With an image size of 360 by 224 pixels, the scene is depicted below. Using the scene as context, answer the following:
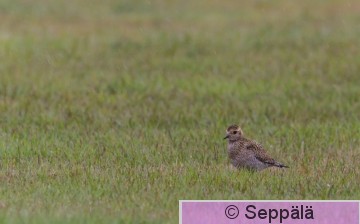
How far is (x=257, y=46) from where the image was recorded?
25.0m

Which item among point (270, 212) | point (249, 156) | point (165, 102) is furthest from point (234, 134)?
point (165, 102)

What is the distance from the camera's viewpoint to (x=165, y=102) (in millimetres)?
18500

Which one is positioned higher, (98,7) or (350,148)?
(98,7)

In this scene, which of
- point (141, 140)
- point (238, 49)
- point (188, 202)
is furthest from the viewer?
point (238, 49)

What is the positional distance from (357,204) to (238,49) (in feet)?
45.6

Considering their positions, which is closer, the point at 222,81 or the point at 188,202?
the point at 188,202

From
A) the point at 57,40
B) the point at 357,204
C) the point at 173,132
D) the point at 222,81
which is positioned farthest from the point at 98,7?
→ the point at 357,204

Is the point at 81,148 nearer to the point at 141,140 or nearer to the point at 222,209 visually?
the point at 141,140

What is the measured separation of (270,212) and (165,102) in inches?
312

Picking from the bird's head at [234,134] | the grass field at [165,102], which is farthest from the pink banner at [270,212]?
the bird's head at [234,134]

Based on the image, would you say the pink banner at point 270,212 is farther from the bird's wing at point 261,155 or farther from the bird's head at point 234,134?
the bird's head at point 234,134

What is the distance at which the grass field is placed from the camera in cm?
1170

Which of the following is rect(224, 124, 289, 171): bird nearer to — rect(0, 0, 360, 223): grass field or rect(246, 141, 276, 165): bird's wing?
rect(246, 141, 276, 165): bird's wing

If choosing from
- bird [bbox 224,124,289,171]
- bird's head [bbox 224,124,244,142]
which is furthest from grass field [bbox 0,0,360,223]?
bird's head [bbox 224,124,244,142]
